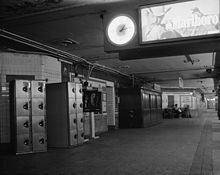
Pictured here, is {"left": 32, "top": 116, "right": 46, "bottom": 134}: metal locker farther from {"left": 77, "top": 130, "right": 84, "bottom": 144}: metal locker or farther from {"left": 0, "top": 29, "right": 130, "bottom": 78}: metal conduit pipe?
{"left": 0, "top": 29, "right": 130, "bottom": 78}: metal conduit pipe

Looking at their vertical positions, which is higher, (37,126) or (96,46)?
(96,46)

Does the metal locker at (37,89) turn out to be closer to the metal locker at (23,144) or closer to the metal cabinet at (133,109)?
the metal locker at (23,144)

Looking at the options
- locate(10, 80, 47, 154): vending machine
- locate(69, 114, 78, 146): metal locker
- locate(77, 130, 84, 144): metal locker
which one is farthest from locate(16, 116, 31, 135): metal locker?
locate(77, 130, 84, 144): metal locker

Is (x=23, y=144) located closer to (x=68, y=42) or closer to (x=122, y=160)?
Answer: (x=122, y=160)

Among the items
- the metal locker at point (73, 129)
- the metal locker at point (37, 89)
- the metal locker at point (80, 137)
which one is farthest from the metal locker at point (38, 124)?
the metal locker at point (80, 137)

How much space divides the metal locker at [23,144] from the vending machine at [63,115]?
0.98 metres

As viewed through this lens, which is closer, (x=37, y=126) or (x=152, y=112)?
(x=37, y=126)

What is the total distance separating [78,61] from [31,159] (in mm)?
4478

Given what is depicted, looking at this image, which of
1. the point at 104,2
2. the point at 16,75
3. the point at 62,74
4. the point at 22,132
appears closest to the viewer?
the point at 104,2

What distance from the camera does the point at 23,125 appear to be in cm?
710

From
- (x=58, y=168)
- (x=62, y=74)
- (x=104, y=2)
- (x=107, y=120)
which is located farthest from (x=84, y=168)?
(x=107, y=120)

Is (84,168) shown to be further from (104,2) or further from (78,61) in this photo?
(78,61)

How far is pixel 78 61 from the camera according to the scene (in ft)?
32.3

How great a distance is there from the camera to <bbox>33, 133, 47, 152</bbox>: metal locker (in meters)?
7.22
